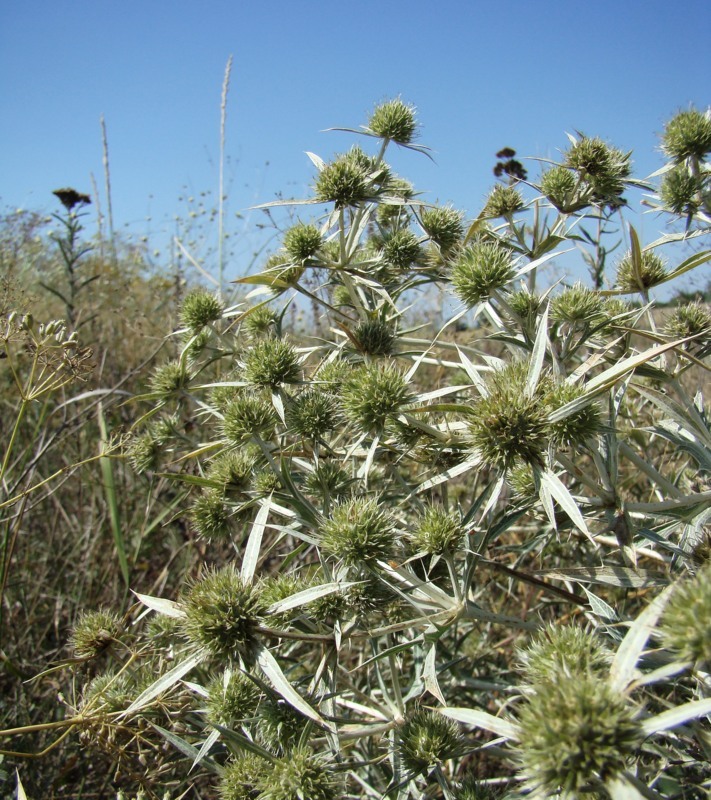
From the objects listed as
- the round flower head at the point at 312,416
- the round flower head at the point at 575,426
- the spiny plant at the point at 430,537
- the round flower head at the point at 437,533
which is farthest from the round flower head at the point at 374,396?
the round flower head at the point at 575,426

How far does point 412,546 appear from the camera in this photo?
59.8 inches

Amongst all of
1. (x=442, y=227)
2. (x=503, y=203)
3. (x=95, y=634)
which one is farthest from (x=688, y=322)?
(x=95, y=634)

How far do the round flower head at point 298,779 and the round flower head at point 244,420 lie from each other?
0.80 metres

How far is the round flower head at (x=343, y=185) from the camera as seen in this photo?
6.01 ft

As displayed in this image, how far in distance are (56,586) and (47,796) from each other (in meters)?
0.94

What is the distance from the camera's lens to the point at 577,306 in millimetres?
1628

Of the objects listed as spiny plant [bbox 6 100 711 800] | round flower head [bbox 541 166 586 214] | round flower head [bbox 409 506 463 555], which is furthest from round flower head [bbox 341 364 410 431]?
round flower head [bbox 541 166 586 214]

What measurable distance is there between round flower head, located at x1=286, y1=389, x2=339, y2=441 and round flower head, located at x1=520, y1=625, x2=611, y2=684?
79 cm

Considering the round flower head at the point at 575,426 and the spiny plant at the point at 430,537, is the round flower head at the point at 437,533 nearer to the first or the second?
the spiny plant at the point at 430,537

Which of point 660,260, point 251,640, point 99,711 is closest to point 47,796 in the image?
point 99,711

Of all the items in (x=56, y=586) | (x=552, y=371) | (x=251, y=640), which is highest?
(x=552, y=371)

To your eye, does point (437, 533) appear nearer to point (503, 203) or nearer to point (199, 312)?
point (199, 312)

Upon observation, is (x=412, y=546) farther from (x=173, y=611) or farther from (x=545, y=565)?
(x=545, y=565)

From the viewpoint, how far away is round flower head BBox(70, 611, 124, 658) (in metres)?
1.61
